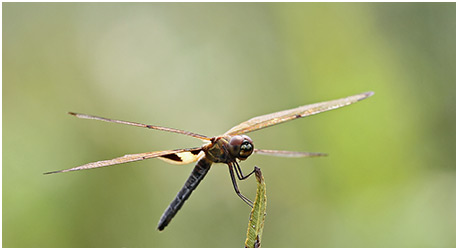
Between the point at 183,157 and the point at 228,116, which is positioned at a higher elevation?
the point at 183,157

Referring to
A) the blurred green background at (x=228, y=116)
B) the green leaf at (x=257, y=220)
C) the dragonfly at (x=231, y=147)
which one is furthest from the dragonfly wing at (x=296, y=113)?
the blurred green background at (x=228, y=116)

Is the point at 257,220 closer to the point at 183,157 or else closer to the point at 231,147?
the point at 231,147

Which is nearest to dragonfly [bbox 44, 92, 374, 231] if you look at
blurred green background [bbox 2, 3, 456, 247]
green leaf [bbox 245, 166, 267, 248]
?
green leaf [bbox 245, 166, 267, 248]

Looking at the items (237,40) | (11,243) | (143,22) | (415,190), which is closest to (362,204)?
(415,190)

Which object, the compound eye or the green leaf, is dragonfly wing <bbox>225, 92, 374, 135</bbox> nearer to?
the compound eye

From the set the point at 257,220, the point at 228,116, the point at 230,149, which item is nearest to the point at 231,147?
the point at 230,149

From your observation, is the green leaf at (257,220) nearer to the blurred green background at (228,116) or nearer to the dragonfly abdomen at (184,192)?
the dragonfly abdomen at (184,192)
